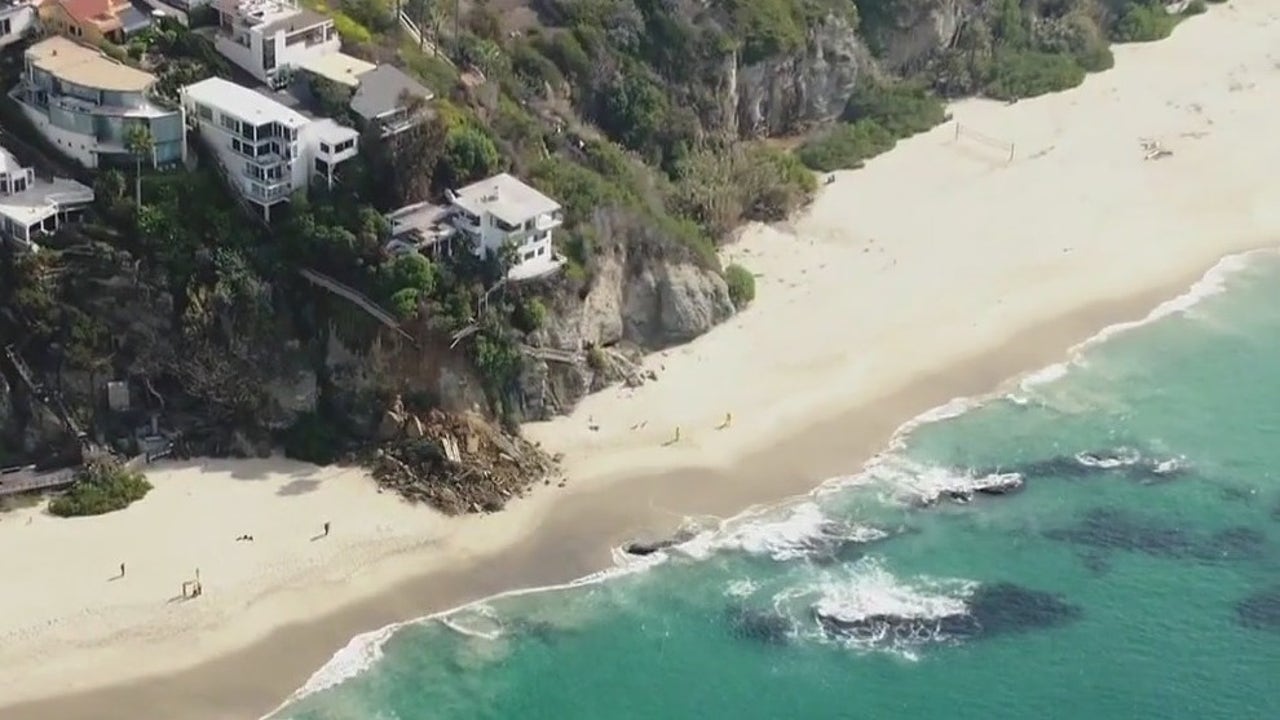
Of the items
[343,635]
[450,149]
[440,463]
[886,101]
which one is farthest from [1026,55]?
[343,635]

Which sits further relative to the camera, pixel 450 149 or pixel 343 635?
pixel 450 149

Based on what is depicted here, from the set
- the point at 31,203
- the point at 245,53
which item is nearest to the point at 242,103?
the point at 245,53

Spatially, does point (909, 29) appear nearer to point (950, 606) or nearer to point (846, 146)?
point (846, 146)

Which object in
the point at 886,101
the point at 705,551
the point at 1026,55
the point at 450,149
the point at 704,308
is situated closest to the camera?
the point at 705,551

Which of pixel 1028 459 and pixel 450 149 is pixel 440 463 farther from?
pixel 1028 459

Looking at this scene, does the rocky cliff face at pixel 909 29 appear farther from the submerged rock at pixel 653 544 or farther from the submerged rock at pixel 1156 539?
the submerged rock at pixel 653 544

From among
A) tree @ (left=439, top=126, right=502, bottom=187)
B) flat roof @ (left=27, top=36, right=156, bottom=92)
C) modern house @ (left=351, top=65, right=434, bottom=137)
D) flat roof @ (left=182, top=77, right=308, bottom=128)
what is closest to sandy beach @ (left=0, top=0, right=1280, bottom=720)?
tree @ (left=439, top=126, right=502, bottom=187)

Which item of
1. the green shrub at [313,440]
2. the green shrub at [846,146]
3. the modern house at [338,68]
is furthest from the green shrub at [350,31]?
the green shrub at [846,146]
